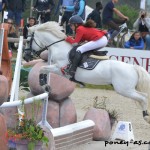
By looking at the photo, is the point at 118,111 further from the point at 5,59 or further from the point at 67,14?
the point at 67,14

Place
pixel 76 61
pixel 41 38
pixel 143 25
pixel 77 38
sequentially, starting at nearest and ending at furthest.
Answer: pixel 76 61
pixel 77 38
pixel 41 38
pixel 143 25

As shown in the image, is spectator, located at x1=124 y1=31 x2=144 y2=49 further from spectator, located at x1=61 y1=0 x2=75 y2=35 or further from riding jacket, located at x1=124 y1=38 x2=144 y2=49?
spectator, located at x1=61 y1=0 x2=75 y2=35

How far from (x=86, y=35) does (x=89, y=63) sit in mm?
466

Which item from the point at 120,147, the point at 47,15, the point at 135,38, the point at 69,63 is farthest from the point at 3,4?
the point at 120,147

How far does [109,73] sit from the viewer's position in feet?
38.2

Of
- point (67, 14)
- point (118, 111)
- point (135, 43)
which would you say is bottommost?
point (118, 111)

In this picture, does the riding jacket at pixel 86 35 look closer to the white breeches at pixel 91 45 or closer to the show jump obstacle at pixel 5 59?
the white breeches at pixel 91 45

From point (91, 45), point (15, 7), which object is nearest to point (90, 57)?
point (91, 45)

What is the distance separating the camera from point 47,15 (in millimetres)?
21641

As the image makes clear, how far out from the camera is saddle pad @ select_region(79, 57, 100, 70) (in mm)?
11648

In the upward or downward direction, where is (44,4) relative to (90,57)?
downward

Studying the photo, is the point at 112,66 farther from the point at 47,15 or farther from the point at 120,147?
the point at 47,15

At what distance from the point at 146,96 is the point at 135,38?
764 cm

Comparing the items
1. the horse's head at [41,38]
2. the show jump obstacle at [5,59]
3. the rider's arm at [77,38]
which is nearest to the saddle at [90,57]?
the rider's arm at [77,38]
